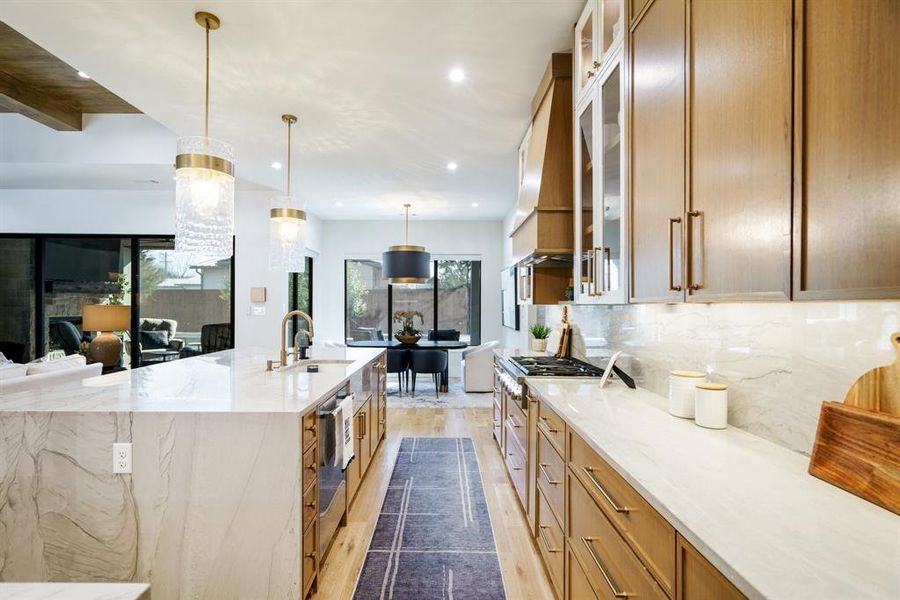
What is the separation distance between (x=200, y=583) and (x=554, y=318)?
144 inches

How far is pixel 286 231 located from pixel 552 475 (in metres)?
2.67

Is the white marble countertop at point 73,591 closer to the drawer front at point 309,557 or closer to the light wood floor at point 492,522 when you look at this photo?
the drawer front at point 309,557

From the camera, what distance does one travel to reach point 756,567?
2.34ft

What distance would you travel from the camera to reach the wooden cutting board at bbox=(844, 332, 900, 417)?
936mm

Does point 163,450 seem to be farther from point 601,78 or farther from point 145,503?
point 601,78

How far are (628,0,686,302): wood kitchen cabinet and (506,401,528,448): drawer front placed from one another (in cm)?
119

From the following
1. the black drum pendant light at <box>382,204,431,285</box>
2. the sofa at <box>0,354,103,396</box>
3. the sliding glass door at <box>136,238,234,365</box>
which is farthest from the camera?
the black drum pendant light at <box>382,204,431,285</box>

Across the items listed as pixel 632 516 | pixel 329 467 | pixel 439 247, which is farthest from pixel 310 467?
pixel 439 247

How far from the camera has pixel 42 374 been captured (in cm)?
313

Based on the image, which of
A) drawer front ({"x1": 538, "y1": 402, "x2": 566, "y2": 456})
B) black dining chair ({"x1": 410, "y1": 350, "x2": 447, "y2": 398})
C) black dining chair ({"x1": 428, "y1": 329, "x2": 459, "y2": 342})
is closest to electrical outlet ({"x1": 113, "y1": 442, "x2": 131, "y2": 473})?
drawer front ({"x1": 538, "y1": 402, "x2": 566, "y2": 456})

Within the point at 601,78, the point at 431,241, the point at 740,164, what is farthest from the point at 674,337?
the point at 431,241

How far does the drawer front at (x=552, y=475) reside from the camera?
178 centimetres

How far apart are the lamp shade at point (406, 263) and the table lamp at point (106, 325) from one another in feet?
10.6

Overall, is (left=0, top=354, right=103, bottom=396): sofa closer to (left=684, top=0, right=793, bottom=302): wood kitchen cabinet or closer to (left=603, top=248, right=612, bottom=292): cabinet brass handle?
(left=603, top=248, right=612, bottom=292): cabinet brass handle
